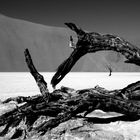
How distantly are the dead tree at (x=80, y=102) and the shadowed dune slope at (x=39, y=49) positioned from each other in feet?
263

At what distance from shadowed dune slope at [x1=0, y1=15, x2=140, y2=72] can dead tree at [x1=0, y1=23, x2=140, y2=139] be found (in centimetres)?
8029

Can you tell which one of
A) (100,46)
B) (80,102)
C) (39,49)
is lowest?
(80,102)

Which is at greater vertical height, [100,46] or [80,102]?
[100,46]

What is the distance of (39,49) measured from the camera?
344 ft

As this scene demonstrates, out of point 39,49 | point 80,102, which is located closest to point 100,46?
point 80,102

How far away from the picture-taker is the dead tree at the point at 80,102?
4660 millimetres

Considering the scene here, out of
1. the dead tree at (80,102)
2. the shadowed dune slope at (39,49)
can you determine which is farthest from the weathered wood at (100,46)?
the shadowed dune slope at (39,49)

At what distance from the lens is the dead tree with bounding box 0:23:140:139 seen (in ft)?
15.3

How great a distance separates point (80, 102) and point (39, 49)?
10133 centimetres

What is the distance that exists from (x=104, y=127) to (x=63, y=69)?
1.46 metres

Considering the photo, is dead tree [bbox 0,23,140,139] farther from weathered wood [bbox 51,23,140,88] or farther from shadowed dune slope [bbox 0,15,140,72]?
shadowed dune slope [bbox 0,15,140,72]

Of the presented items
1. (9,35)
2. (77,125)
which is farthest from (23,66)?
(77,125)

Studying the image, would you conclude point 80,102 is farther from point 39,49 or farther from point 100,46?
point 39,49

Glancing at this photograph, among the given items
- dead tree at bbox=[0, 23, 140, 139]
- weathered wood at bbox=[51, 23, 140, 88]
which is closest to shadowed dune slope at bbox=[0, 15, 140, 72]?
dead tree at bbox=[0, 23, 140, 139]
